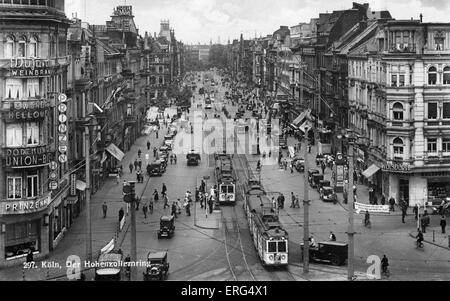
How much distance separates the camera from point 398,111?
172 feet

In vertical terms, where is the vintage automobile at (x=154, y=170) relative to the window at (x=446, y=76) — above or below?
below

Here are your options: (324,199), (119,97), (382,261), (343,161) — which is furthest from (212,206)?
(119,97)

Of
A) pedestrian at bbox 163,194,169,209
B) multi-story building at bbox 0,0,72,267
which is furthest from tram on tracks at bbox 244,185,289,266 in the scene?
pedestrian at bbox 163,194,169,209

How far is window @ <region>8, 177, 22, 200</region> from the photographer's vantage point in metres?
36.7

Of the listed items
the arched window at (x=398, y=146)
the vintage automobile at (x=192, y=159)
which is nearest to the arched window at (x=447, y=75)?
the arched window at (x=398, y=146)

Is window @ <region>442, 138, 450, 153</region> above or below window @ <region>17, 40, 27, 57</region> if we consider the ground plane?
below

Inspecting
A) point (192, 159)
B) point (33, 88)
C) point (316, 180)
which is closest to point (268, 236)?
point (33, 88)

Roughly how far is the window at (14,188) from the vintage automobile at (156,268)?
26.7ft

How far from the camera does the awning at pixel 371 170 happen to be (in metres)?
55.2

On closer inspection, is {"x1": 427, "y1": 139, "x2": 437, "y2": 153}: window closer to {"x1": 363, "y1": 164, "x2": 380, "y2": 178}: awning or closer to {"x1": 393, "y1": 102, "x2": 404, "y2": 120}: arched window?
{"x1": 393, "y1": 102, "x2": 404, "y2": 120}: arched window

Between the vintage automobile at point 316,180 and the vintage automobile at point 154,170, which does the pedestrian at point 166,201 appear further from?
the vintage automobile at point 316,180

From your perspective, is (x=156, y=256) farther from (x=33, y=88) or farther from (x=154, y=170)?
(x=154, y=170)

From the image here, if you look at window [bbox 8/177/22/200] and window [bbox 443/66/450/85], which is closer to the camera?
window [bbox 8/177/22/200]

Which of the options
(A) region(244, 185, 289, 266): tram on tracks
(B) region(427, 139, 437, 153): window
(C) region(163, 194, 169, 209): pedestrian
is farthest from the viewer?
(C) region(163, 194, 169, 209): pedestrian
